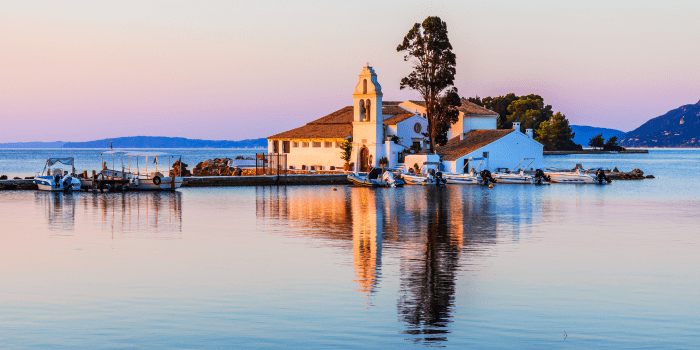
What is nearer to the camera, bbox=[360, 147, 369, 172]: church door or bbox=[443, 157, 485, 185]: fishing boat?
bbox=[443, 157, 485, 185]: fishing boat

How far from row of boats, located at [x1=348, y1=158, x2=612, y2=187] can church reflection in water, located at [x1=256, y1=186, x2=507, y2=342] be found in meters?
6.54

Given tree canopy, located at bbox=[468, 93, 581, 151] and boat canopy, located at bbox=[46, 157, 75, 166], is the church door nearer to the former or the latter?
boat canopy, located at bbox=[46, 157, 75, 166]

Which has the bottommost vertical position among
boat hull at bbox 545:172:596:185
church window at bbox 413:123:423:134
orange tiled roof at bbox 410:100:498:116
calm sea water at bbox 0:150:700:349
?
calm sea water at bbox 0:150:700:349

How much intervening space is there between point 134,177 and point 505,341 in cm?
4790

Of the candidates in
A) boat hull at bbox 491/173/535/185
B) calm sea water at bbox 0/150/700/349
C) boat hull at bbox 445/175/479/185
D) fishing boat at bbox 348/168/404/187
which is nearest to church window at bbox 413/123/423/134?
boat hull at bbox 445/175/479/185

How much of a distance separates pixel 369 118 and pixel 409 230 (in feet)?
138

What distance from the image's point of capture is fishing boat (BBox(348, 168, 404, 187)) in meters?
63.6

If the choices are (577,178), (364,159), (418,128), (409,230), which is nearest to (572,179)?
(577,178)

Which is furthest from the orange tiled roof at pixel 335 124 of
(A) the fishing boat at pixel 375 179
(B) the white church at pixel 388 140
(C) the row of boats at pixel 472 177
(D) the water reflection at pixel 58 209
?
(D) the water reflection at pixel 58 209

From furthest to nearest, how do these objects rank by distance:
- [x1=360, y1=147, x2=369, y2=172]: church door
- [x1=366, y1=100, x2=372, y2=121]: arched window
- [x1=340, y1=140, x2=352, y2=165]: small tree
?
[x1=340, y1=140, x2=352, y2=165]: small tree → [x1=360, y1=147, x2=369, y2=172]: church door → [x1=366, y1=100, x2=372, y2=121]: arched window

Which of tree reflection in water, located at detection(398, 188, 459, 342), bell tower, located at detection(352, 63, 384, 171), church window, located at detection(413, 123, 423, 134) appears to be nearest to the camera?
tree reflection in water, located at detection(398, 188, 459, 342)

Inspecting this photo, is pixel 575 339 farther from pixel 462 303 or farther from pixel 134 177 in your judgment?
pixel 134 177

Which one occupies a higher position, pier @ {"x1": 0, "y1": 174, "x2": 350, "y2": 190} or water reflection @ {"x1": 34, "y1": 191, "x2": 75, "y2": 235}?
pier @ {"x1": 0, "y1": 174, "x2": 350, "y2": 190}

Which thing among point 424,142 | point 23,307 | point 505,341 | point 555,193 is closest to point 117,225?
A: point 23,307
